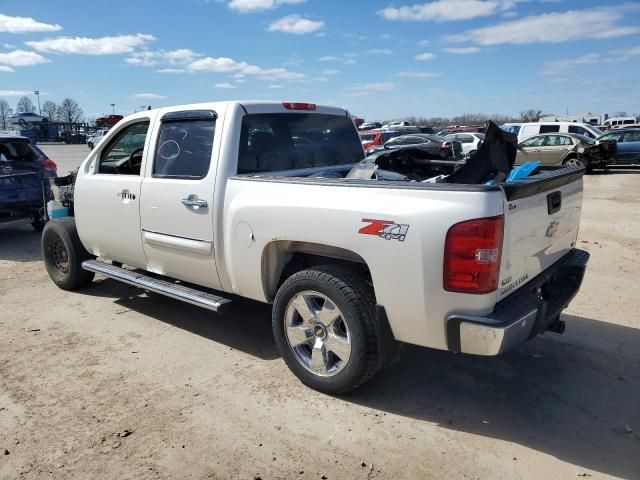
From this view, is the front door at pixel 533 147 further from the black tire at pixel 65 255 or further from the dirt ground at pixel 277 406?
the black tire at pixel 65 255

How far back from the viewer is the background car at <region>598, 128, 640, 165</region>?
1925cm

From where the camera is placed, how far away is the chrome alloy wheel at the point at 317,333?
336cm

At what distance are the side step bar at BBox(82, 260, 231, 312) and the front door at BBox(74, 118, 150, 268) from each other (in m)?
0.14

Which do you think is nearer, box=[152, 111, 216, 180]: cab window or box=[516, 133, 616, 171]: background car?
box=[152, 111, 216, 180]: cab window

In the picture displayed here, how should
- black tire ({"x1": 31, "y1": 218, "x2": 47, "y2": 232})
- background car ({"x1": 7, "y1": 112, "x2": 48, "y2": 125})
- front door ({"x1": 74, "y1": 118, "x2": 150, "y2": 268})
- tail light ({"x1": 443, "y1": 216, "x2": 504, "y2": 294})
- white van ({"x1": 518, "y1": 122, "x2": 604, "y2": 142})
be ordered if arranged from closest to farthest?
tail light ({"x1": 443, "y1": 216, "x2": 504, "y2": 294}) < front door ({"x1": 74, "y1": 118, "x2": 150, "y2": 268}) < black tire ({"x1": 31, "y1": 218, "x2": 47, "y2": 232}) < white van ({"x1": 518, "y1": 122, "x2": 604, "y2": 142}) < background car ({"x1": 7, "y1": 112, "x2": 48, "y2": 125})

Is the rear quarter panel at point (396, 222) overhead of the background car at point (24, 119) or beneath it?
beneath

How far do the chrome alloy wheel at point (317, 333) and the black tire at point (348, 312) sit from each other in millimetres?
42

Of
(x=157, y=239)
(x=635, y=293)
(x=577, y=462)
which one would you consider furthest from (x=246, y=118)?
(x=635, y=293)

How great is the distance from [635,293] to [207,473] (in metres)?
4.81

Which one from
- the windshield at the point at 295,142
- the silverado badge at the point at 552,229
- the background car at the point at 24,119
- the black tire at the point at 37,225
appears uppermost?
the background car at the point at 24,119

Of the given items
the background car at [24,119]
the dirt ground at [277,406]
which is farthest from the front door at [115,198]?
the background car at [24,119]

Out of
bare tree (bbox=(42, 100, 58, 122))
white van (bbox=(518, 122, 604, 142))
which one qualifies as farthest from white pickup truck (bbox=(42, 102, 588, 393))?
bare tree (bbox=(42, 100, 58, 122))

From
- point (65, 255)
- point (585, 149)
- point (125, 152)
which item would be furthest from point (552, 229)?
point (585, 149)

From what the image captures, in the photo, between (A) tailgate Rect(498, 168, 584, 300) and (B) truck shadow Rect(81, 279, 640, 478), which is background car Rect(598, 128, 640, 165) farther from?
(A) tailgate Rect(498, 168, 584, 300)
